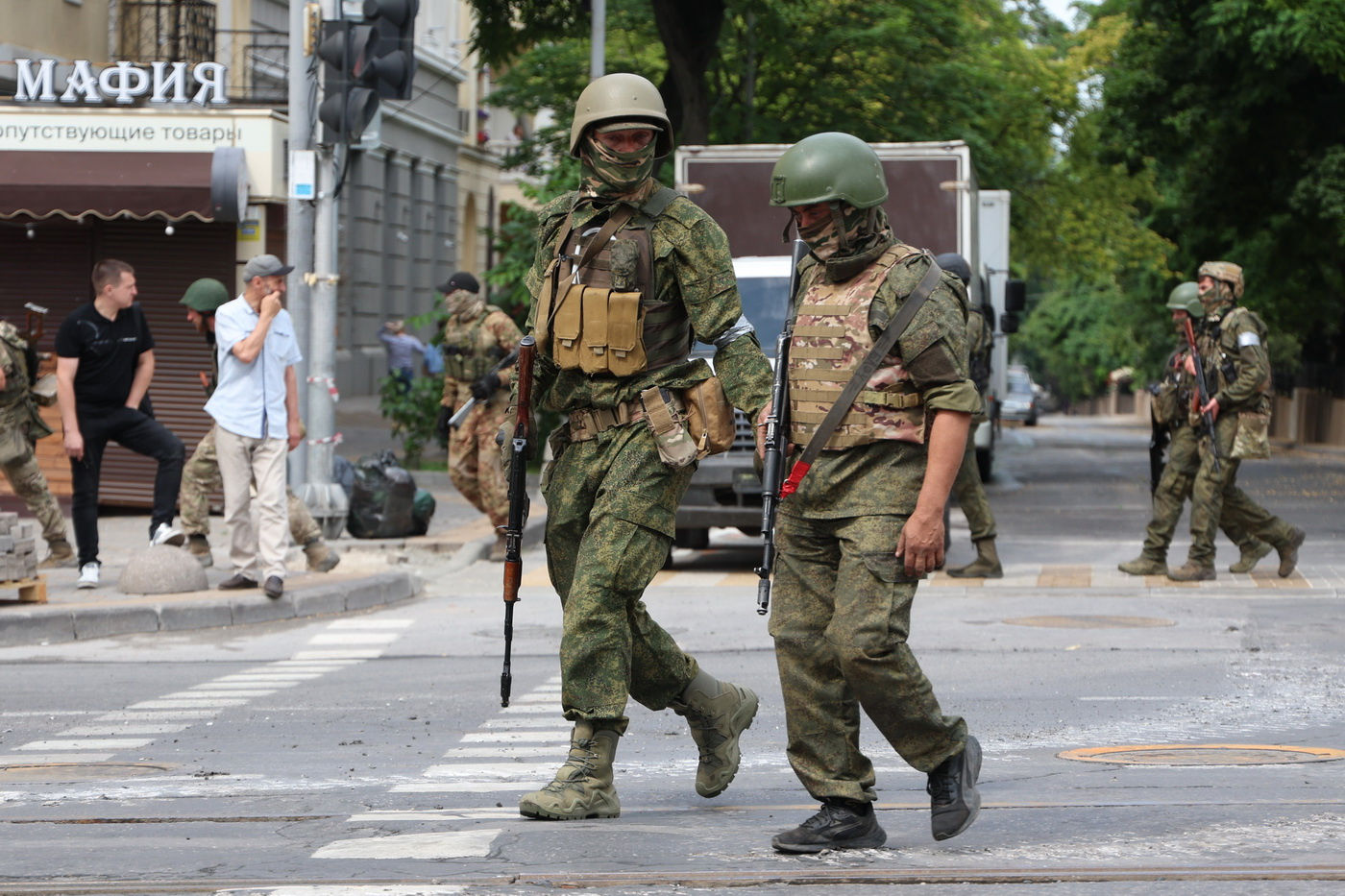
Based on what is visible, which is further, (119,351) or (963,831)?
(119,351)

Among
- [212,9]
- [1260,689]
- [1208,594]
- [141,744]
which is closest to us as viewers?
[141,744]

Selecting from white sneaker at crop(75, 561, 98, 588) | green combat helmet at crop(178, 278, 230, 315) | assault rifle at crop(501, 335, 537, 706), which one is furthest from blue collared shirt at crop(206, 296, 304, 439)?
assault rifle at crop(501, 335, 537, 706)

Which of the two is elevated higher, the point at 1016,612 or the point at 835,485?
the point at 835,485

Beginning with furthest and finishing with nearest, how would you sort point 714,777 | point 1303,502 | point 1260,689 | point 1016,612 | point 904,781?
point 1303,502
point 1016,612
point 1260,689
point 904,781
point 714,777

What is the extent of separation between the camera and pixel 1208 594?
12047 mm

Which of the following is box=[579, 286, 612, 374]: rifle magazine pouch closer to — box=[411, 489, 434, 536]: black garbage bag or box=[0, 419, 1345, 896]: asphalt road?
box=[0, 419, 1345, 896]: asphalt road

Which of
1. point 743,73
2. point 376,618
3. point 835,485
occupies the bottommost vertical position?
point 376,618

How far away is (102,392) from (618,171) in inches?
299

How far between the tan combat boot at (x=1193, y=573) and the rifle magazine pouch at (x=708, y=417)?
308 inches

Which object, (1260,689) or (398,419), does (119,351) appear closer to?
(1260,689)

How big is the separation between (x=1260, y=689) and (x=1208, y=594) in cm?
388

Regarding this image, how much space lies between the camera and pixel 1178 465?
42.8 ft

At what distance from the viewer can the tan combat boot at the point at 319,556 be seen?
12.8 metres

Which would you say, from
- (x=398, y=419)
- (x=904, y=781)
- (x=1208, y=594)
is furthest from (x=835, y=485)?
(x=398, y=419)
